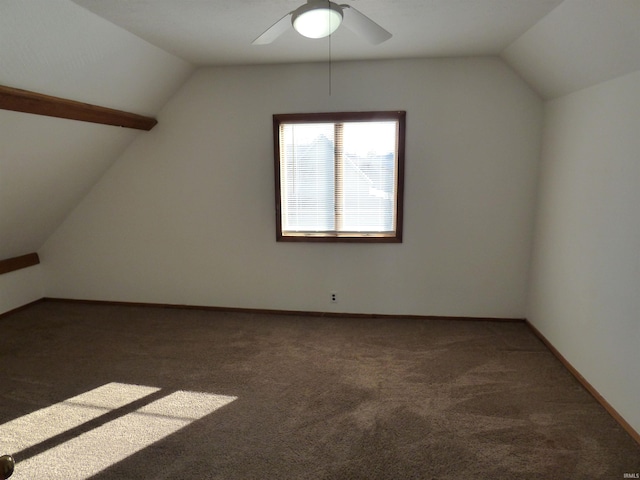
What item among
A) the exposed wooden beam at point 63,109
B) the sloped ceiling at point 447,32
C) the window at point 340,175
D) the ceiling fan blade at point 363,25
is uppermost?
the sloped ceiling at point 447,32

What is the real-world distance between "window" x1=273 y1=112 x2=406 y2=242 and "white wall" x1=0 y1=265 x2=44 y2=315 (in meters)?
2.92

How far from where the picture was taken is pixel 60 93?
9.47 feet

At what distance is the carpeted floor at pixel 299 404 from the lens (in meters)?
2.13

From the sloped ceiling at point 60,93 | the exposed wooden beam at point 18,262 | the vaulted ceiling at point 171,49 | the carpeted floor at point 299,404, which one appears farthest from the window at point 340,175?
the exposed wooden beam at point 18,262

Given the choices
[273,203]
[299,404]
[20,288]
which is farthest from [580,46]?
[20,288]

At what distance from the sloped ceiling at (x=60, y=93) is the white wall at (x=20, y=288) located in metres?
0.24

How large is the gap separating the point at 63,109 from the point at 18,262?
2.31 metres

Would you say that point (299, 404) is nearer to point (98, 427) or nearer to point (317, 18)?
point (98, 427)

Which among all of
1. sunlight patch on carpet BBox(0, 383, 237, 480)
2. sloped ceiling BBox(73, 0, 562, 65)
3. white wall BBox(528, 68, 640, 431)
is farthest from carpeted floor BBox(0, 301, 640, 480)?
sloped ceiling BBox(73, 0, 562, 65)

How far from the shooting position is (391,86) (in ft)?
12.3

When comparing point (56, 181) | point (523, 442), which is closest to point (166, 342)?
point (56, 181)

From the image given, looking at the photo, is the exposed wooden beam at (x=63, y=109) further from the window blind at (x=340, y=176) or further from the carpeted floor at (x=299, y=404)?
the carpeted floor at (x=299, y=404)

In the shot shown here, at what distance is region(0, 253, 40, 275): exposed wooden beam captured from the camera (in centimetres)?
418

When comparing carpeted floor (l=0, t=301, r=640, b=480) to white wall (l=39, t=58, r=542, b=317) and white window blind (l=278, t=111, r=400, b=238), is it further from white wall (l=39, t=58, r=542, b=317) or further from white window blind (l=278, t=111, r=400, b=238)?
white window blind (l=278, t=111, r=400, b=238)
